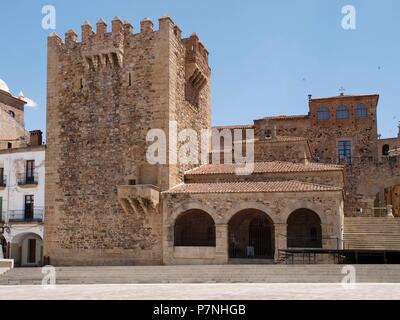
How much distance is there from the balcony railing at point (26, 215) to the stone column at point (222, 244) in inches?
480

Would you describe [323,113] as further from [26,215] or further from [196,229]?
[26,215]

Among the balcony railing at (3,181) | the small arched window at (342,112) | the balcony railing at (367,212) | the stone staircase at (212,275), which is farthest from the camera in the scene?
the small arched window at (342,112)

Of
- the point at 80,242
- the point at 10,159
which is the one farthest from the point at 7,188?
the point at 80,242

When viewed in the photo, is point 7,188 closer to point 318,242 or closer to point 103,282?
point 103,282

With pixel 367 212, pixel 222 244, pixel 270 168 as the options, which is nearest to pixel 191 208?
pixel 222 244

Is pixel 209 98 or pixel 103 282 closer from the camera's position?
pixel 103 282

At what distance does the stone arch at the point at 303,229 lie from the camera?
957 inches

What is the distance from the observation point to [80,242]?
2442cm

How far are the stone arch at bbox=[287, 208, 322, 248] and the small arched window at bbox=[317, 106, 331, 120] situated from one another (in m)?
15.3

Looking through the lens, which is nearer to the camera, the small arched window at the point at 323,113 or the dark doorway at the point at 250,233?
the dark doorway at the point at 250,233

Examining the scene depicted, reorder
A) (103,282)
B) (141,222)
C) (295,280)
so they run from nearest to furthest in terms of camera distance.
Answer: (295,280) → (103,282) → (141,222)

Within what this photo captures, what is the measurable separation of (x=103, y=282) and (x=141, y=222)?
194 inches

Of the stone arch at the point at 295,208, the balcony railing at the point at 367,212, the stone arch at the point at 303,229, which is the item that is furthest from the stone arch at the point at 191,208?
the balcony railing at the point at 367,212

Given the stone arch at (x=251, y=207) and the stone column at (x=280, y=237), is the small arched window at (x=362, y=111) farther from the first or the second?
the stone column at (x=280, y=237)
